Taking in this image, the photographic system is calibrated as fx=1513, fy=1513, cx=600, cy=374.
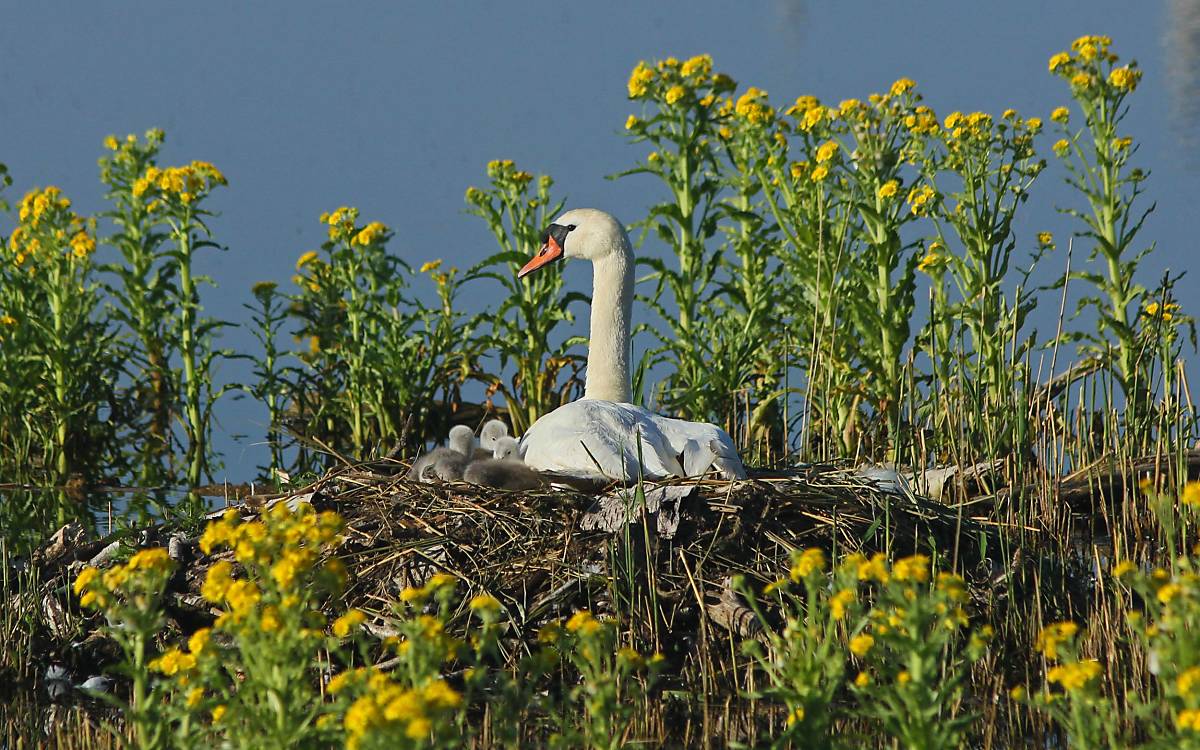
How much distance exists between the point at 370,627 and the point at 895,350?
4149 mm

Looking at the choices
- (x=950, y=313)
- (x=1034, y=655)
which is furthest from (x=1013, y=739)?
(x=950, y=313)

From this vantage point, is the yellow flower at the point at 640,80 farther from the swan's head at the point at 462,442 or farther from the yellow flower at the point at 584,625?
the yellow flower at the point at 584,625

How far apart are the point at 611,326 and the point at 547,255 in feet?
2.58

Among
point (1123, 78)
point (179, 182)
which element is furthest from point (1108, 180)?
point (179, 182)

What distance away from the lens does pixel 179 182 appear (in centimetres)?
952

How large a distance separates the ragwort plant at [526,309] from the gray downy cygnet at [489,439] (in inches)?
108

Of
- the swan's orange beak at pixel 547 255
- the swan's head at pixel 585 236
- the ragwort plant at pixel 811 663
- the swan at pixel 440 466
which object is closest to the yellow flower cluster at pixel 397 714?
the ragwort plant at pixel 811 663

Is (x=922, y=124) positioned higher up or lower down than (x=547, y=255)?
higher up

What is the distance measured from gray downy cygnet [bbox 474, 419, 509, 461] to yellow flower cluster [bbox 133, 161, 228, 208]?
12.2ft

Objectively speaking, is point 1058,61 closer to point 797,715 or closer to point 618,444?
point 618,444

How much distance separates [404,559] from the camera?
545 cm

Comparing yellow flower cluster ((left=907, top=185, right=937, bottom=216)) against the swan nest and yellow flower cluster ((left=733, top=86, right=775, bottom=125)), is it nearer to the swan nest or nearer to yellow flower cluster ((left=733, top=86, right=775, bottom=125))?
yellow flower cluster ((left=733, top=86, right=775, bottom=125))

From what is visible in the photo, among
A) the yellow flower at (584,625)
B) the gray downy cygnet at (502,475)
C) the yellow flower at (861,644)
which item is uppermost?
the gray downy cygnet at (502,475)

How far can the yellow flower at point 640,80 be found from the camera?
8750 mm
